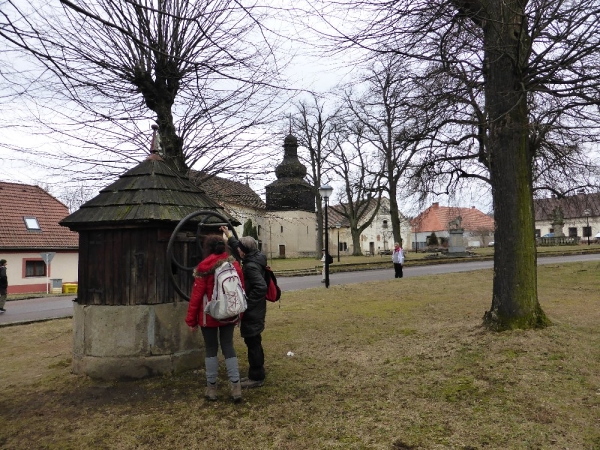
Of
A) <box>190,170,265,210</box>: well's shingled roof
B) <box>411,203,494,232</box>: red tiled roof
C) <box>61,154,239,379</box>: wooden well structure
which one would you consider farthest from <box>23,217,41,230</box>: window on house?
<box>411,203,494,232</box>: red tiled roof

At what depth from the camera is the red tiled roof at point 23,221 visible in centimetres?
2758

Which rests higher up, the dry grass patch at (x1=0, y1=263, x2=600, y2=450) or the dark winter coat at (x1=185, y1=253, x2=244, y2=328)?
the dark winter coat at (x1=185, y1=253, x2=244, y2=328)

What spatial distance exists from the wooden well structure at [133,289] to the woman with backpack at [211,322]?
0.84 meters

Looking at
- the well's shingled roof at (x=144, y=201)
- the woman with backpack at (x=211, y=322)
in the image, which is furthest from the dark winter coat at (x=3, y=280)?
the woman with backpack at (x=211, y=322)

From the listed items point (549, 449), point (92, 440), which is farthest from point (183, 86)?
point (549, 449)

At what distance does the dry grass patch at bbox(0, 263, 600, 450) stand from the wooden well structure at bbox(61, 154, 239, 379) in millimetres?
262

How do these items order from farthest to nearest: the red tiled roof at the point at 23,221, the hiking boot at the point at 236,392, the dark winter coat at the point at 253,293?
1. the red tiled roof at the point at 23,221
2. the dark winter coat at the point at 253,293
3. the hiking boot at the point at 236,392

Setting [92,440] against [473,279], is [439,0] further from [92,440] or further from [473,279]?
[473,279]

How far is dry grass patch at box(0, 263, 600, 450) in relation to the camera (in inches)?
142

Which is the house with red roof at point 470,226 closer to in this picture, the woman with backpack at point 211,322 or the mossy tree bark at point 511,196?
the mossy tree bark at point 511,196

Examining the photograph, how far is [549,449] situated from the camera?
10.6 ft

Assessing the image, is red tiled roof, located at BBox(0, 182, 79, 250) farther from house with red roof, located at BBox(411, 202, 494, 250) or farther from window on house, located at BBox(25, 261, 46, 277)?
house with red roof, located at BBox(411, 202, 494, 250)

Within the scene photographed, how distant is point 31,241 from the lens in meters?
28.1

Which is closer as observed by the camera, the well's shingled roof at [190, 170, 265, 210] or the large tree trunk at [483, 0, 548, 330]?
the large tree trunk at [483, 0, 548, 330]
